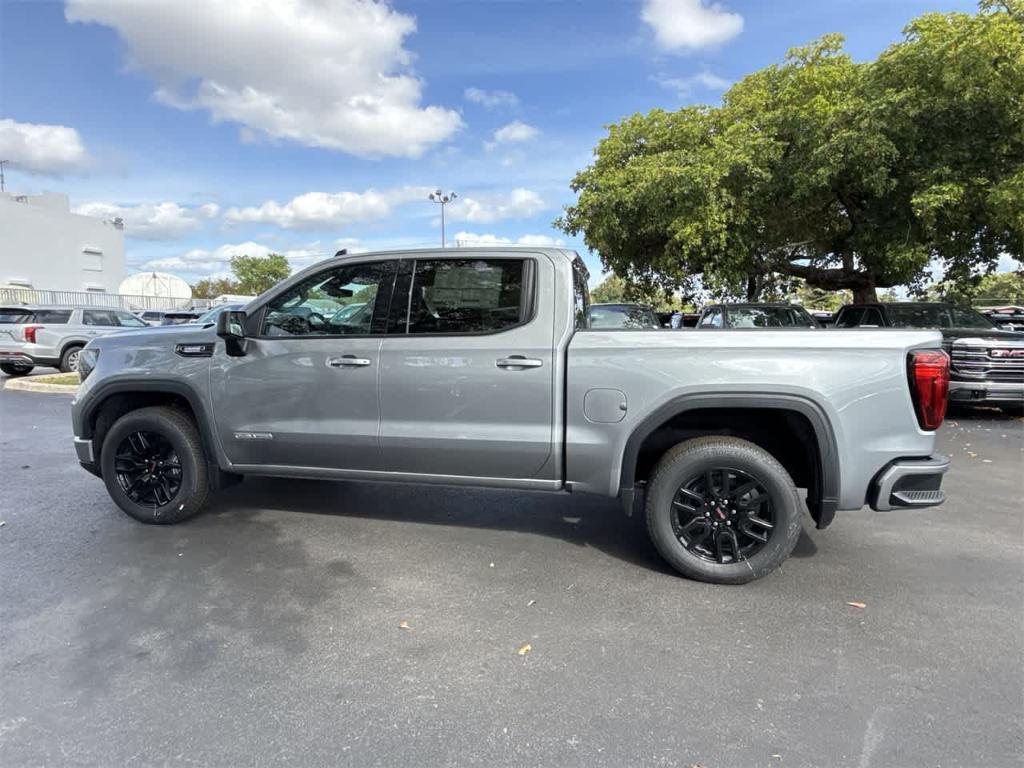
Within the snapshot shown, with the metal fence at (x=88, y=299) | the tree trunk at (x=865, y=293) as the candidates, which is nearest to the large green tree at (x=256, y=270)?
the metal fence at (x=88, y=299)

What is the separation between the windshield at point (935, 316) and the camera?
9.95 metres

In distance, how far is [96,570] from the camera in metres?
3.66

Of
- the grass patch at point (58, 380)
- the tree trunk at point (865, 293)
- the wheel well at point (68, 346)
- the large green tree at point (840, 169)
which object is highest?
the large green tree at point (840, 169)

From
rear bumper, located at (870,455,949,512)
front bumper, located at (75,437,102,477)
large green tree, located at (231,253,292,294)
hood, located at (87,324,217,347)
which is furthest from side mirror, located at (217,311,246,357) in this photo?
large green tree, located at (231,253,292,294)

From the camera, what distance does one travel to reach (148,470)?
172 inches

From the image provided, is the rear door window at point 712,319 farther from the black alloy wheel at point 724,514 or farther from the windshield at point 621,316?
the black alloy wheel at point 724,514

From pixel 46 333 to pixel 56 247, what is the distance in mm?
37514

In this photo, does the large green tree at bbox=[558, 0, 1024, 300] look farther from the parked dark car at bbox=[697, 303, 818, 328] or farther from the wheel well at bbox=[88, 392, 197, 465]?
the wheel well at bbox=[88, 392, 197, 465]

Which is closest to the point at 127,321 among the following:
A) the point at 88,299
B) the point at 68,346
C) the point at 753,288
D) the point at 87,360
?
the point at 68,346

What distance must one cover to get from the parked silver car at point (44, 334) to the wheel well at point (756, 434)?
12245mm

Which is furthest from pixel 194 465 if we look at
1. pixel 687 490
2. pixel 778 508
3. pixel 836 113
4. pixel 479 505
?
pixel 836 113

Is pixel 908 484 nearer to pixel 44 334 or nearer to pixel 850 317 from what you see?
pixel 850 317

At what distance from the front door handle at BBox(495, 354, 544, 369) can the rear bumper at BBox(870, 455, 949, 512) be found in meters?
1.95

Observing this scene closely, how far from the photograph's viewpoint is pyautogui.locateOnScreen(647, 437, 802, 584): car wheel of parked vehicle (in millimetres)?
3361
